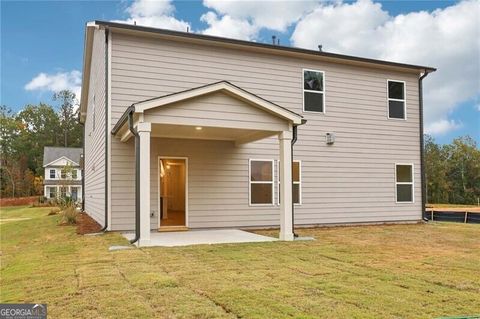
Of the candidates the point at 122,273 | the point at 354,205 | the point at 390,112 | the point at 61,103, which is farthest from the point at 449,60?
the point at 61,103

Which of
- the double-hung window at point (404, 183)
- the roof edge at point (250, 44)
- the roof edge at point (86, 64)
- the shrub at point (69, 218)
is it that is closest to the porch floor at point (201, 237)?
the shrub at point (69, 218)

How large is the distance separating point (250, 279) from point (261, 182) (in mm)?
6409

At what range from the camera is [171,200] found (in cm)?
1430

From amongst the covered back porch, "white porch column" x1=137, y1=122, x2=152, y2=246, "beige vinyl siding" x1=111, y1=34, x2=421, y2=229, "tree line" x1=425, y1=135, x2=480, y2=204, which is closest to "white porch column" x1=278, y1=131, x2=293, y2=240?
the covered back porch

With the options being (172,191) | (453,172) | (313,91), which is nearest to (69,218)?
(172,191)

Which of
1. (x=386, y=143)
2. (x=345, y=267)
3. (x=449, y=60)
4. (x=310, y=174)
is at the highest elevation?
(x=449, y=60)

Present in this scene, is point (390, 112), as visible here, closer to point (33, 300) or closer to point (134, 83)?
point (134, 83)

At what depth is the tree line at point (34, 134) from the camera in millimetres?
41322

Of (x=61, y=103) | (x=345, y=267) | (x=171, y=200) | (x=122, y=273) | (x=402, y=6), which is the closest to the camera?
(x=122, y=273)

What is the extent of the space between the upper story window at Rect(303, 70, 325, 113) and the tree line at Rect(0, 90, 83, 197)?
117ft

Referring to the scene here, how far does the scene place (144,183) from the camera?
788cm

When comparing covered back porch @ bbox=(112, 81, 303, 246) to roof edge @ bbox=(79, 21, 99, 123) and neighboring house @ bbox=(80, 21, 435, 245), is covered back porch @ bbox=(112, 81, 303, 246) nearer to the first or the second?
neighboring house @ bbox=(80, 21, 435, 245)

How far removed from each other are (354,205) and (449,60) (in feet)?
30.7

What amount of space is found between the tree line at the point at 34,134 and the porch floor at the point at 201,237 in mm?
35483
